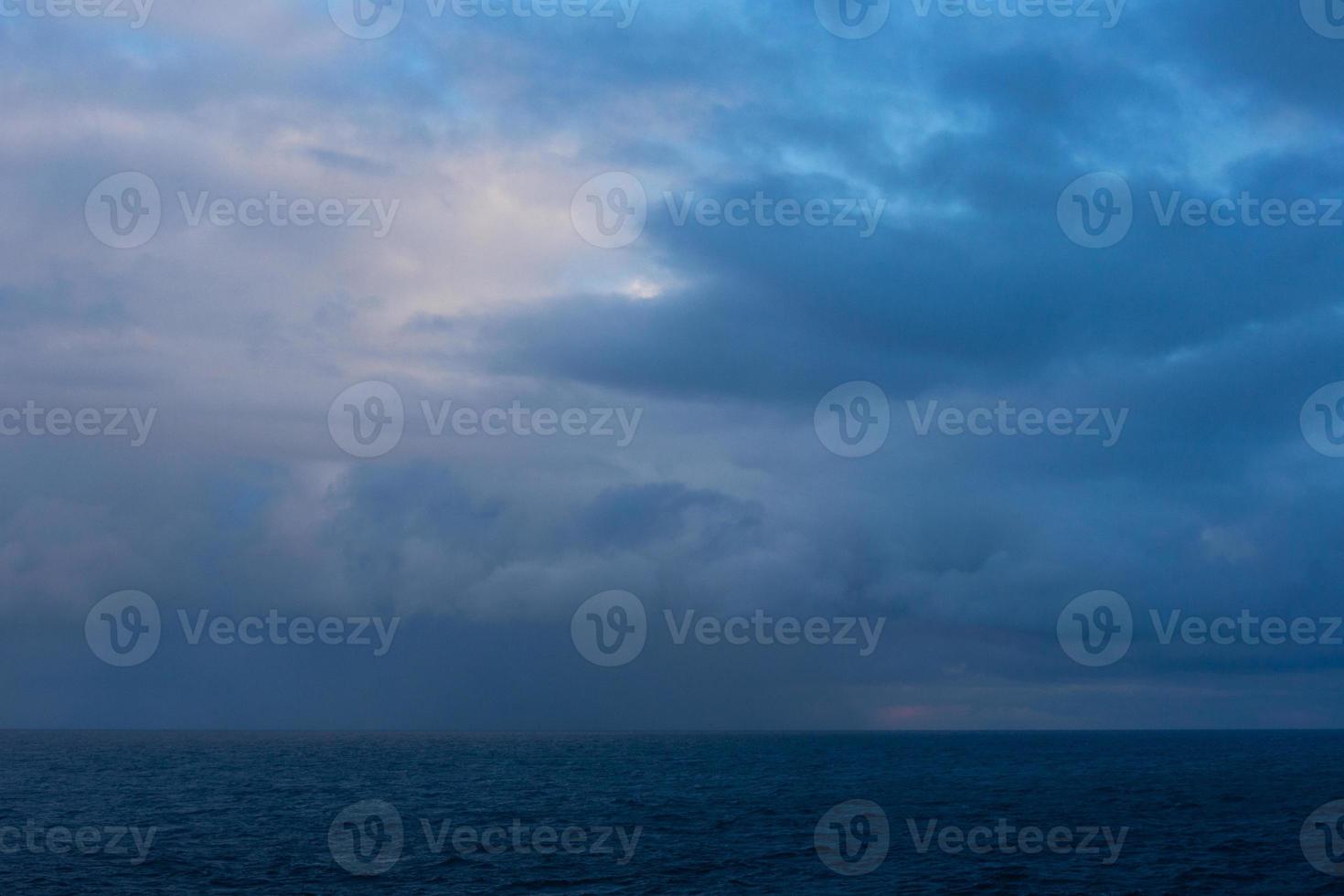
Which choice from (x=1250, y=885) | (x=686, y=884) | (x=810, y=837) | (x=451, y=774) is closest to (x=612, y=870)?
(x=686, y=884)

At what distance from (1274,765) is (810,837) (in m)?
107

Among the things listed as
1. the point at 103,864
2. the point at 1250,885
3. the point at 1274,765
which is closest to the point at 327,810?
the point at 103,864

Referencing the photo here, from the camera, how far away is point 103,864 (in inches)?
1934

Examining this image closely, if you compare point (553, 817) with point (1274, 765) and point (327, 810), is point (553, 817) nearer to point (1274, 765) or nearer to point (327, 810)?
point (327, 810)

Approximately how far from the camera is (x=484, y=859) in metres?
51.3

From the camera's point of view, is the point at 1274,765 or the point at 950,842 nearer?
the point at 950,842

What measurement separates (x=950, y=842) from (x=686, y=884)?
20016 mm

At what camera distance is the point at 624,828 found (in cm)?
6431

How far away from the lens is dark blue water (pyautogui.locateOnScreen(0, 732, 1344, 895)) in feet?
152

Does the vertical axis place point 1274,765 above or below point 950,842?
below

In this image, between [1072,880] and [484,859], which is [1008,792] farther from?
[484,859]

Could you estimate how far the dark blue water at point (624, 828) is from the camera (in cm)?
4631

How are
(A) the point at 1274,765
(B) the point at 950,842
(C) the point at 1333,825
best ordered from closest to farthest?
(B) the point at 950,842 < (C) the point at 1333,825 < (A) the point at 1274,765

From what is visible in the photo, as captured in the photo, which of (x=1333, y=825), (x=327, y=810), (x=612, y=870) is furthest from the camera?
(x=327, y=810)
